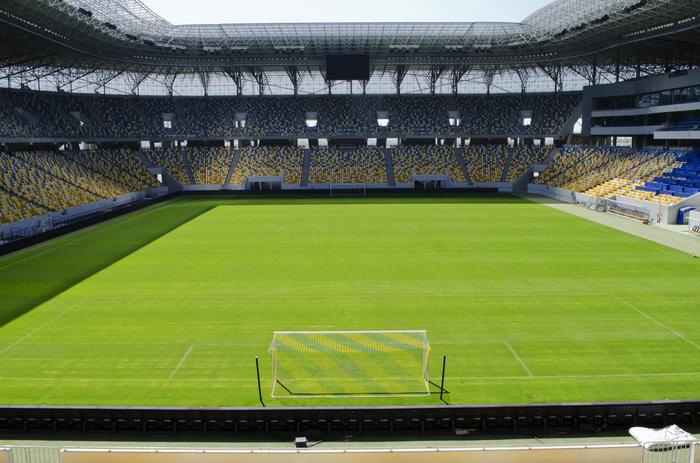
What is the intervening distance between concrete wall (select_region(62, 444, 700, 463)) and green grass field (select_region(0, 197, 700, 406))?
4888mm

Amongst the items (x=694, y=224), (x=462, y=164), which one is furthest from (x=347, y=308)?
(x=462, y=164)

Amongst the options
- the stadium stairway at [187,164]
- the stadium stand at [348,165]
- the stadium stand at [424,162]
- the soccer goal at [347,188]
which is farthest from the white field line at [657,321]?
the stadium stairway at [187,164]

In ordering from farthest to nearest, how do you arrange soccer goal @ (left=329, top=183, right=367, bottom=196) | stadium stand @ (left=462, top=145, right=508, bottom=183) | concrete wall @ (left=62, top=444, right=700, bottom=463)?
1. stadium stand @ (left=462, top=145, right=508, bottom=183)
2. soccer goal @ (left=329, top=183, right=367, bottom=196)
3. concrete wall @ (left=62, top=444, right=700, bottom=463)

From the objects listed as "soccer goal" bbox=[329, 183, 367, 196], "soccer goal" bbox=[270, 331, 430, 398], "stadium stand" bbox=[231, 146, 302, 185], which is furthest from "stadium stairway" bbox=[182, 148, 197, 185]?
"soccer goal" bbox=[270, 331, 430, 398]

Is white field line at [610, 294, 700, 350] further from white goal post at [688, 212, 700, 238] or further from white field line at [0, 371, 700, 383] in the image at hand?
white goal post at [688, 212, 700, 238]


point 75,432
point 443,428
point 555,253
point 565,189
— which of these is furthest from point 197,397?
point 565,189

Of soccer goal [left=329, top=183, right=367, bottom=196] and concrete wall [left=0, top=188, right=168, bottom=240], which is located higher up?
soccer goal [left=329, top=183, right=367, bottom=196]

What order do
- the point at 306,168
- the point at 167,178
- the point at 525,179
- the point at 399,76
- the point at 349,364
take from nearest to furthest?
the point at 349,364 < the point at 167,178 < the point at 525,179 < the point at 306,168 < the point at 399,76

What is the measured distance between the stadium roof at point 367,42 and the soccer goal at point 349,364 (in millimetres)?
37164

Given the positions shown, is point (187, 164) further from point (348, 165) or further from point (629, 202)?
point (629, 202)

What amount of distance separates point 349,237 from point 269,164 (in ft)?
121

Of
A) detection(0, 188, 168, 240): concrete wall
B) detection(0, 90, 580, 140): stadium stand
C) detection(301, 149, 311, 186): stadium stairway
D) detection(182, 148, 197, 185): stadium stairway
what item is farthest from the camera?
detection(0, 90, 580, 140): stadium stand

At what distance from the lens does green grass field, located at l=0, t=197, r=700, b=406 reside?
1664cm

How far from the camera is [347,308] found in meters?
23.3
